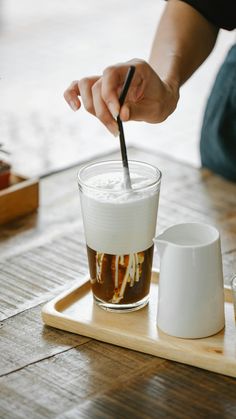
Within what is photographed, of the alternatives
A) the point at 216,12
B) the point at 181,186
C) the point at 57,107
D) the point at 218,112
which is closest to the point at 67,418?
the point at 181,186

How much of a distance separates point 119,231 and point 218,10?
2.59 ft

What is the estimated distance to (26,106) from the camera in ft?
13.4

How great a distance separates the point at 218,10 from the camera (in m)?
1.81

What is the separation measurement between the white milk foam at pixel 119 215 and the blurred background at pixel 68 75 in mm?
832

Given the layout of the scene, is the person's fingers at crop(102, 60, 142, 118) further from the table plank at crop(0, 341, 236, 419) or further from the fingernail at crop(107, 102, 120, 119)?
the table plank at crop(0, 341, 236, 419)

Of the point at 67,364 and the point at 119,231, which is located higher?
the point at 119,231

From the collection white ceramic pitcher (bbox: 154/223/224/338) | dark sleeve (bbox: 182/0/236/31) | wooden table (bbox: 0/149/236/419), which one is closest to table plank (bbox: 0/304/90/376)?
wooden table (bbox: 0/149/236/419)

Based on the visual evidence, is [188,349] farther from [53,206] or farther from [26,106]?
[26,106]

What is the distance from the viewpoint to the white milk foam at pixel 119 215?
1221 millimetres

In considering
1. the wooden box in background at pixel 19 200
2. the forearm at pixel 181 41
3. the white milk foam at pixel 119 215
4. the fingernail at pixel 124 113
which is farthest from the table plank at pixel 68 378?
the forearm at pixel 181 41

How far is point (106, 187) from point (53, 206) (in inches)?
21.3

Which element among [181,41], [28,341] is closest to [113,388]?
[28,341]

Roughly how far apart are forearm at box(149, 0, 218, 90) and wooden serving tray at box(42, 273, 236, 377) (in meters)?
0.58

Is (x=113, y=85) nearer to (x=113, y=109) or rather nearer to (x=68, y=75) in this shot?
(x=113, y=109)
